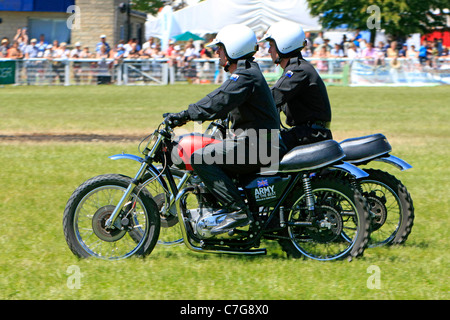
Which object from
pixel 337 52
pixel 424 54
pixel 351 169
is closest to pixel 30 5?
pixel 337 52

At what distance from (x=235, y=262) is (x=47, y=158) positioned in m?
6.85

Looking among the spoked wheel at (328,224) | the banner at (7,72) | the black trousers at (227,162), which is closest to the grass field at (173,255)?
the spoked wheel at (328,224)

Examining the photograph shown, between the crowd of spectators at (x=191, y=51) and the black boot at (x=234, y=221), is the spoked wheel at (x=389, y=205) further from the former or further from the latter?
the crowd of spectators at (x=191, y=51)

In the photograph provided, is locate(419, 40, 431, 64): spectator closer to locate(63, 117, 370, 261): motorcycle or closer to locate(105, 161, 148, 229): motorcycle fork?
locate(63, 117, 370, 261): motorcycle

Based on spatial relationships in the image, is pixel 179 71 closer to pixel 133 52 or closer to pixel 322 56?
pixel 133 52

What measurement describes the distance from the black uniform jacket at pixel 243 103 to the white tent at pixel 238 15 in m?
32.5

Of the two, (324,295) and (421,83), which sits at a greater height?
(421,83)

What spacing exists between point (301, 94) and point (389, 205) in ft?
4.32

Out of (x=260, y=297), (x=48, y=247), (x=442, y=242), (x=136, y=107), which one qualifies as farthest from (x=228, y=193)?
(x=136, y=107)

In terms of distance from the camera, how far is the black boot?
584 centimetres

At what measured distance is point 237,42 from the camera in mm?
5754

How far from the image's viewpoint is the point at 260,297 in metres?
5.12
